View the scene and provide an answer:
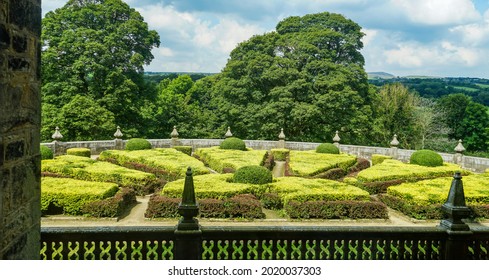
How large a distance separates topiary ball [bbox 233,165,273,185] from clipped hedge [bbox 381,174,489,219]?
4.40 meters

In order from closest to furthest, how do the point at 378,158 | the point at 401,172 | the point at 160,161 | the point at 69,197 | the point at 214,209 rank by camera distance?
1. the point at 214,209
2. the point at 69,197
3. the point at 401,172
4. the point at 160,161
5. the point at 378,158

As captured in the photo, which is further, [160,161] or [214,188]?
[160,161]

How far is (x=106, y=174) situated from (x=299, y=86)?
16011 mm

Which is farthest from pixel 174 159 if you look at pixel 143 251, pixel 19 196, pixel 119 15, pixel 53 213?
pixel 19 196

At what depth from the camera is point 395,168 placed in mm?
19750

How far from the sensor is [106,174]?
55.2 ft

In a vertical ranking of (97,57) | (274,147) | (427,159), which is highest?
(97,57)

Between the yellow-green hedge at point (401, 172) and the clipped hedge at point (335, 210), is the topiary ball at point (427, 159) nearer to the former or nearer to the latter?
the yellow-green hedge at point (401, 172)

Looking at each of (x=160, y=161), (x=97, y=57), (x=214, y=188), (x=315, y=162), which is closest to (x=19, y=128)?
(x=214, y=188)

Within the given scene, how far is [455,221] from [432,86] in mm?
58301

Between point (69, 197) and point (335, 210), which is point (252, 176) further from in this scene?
point (69, 197)

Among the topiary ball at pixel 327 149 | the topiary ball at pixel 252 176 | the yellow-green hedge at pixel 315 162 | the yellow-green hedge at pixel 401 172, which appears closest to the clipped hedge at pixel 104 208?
the topiary ball at pixel 252 176

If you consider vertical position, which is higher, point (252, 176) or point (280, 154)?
point (252, 176)

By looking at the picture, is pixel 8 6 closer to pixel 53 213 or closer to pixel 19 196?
pixel 19 196
